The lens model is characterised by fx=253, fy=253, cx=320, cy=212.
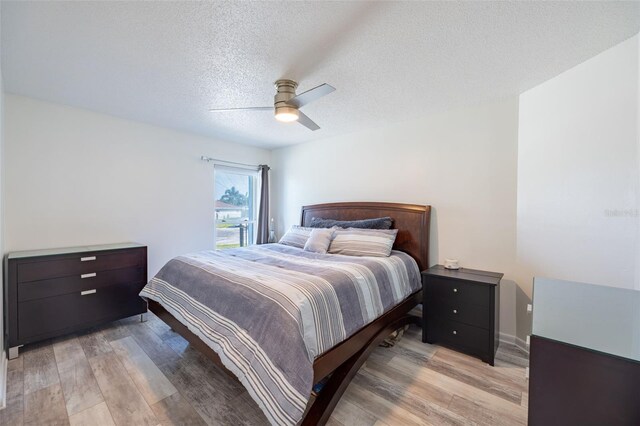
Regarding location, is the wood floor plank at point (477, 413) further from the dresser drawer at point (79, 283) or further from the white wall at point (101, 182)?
the white wall at point (101, 182)

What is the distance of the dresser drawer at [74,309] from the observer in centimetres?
222

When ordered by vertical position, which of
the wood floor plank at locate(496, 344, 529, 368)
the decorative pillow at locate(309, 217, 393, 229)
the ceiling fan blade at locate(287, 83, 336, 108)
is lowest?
the wood floor plank at locate(496, 344, 529, 368)

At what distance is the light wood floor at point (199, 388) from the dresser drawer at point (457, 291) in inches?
19.2

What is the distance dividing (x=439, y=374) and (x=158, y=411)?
1968 millimetres

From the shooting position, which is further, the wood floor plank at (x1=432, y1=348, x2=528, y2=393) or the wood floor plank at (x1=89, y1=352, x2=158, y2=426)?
the wood floor plank at (x1=432, y1=348, x2=528, y2=393)

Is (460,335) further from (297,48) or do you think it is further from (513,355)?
(297,48)

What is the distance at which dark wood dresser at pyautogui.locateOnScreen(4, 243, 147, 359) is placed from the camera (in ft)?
7.10

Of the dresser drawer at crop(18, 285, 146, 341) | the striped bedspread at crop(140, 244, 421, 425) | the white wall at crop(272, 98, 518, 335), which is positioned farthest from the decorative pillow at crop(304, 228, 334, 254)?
the dresser drawer at crop(18, 285, 146, 341)

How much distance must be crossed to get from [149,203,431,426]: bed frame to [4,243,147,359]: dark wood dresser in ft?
1.84

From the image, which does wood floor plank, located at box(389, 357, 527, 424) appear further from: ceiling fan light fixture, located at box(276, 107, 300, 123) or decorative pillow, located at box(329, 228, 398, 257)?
ceiling fan light fixture, located at box(276, 107, 300, 123)

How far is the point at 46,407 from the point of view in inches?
62.8

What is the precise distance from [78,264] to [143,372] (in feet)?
4.43

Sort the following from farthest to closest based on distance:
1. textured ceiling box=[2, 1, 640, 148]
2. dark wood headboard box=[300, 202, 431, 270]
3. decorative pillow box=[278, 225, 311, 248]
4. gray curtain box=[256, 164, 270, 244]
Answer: gray curtain box=[256, 164, 270, 244]
decorative pillow box=[278, 225, 311, 248]
dark wood headboard box=[300, 202, 431, 270]
textured ceiling box=[2, 1, 640, 148]

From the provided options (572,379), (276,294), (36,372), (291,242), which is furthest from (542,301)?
(36,372)
